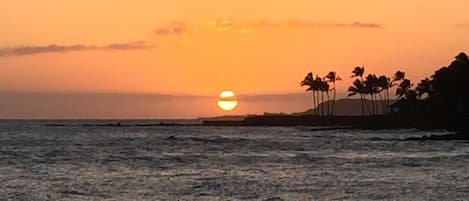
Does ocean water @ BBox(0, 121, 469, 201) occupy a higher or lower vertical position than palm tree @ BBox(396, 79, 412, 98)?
lower

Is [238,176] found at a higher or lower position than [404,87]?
lower

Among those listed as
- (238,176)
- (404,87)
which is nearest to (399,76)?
(404,87)

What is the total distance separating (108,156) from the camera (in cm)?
5969

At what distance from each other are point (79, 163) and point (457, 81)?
76674mm

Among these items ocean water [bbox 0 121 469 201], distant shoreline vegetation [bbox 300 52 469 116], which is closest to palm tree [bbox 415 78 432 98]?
distant shoreline vegetation [bbox 300 52 469 116]

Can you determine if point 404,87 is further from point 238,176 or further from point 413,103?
point 238,176

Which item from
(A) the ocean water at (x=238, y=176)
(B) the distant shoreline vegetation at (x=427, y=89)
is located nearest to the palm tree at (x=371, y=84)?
(B) the distant shoreline vegetation at (x=427, y=89)

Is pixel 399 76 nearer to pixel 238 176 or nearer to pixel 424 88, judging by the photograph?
pixel 424 88

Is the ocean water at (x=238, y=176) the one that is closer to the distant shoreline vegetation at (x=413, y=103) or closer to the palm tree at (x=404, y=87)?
the distant shoreline vegetation at (x=413, y=103)

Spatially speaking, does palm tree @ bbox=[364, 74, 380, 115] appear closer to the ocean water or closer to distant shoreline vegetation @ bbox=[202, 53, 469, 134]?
distant shoreline vegetation @ bbox=[202, 53, 469, 134]

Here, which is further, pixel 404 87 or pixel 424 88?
pixel 404 87

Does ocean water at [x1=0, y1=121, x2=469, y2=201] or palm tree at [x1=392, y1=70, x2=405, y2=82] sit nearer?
ocean water at [x1=0, y1=121, x2=469, y2=201]

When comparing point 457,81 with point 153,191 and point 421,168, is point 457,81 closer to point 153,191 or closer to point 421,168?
point 421,168

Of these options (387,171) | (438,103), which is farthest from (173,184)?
(438,103)
